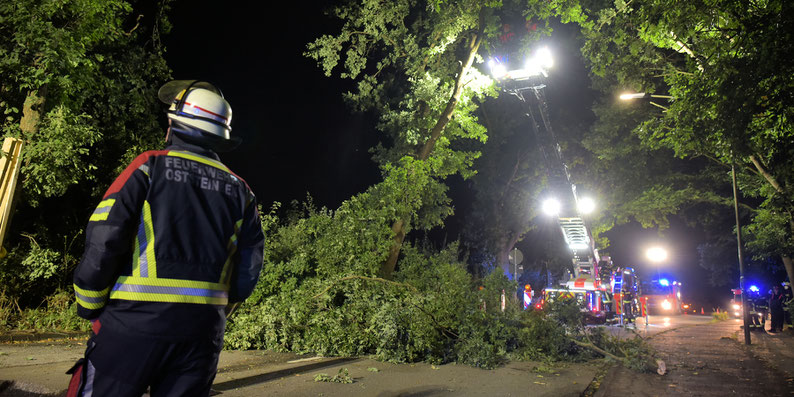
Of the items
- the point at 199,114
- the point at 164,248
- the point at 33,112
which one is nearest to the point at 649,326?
the point at 33,112

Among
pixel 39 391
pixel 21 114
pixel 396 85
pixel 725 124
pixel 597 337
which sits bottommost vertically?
pixel 39 391

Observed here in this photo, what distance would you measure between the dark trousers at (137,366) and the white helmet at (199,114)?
97 cm

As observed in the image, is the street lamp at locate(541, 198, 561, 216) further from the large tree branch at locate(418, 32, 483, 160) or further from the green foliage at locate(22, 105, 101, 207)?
the green foliage at locate(22, 105, 101, 207)

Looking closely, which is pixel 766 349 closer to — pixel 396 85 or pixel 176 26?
pixel 396 85

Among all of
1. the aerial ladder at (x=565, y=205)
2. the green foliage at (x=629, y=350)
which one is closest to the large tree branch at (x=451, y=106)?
the aerial ladder at (x=565, y=205)

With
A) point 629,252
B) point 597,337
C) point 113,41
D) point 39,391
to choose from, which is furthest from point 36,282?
point 629,252

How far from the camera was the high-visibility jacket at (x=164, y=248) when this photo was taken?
2076mm

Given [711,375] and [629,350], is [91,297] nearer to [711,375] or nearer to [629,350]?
[629,350]

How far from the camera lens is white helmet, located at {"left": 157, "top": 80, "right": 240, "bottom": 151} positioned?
247cm

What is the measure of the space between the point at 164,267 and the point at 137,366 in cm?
40

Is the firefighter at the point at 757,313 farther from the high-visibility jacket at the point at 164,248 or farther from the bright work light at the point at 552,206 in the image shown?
the high-visibility jacket at the point at 164,248

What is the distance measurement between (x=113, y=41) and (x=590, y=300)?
20.1 meters


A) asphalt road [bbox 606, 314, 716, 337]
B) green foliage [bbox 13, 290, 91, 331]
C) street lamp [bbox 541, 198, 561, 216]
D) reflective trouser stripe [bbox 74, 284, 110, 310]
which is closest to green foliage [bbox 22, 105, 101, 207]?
green foliage [bbox 13, 290, 91, 331]

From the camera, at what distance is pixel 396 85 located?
17641 millimetres
